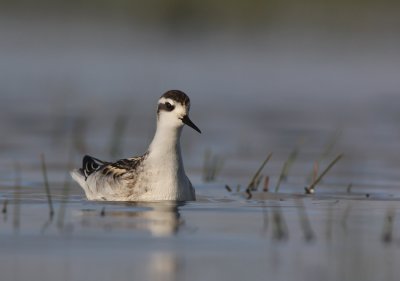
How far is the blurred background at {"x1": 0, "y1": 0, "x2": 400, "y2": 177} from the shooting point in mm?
19938

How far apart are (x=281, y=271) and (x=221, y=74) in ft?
68.7

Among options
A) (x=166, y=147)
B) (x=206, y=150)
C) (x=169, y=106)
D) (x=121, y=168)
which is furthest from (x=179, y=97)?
(x=206, y=150)

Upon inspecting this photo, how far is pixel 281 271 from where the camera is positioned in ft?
31.6

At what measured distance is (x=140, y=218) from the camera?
1217 centimetres

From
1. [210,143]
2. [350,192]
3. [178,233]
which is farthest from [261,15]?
[178,233]

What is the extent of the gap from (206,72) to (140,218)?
18.4 meters

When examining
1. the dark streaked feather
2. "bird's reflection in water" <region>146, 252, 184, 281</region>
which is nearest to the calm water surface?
"bird's reflection in water" <region>146, 252, 184, 281</region>

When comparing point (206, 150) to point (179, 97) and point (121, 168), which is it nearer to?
point (121, 168)

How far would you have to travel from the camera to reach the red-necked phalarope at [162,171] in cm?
1331

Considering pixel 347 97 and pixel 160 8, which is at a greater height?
pixel 160 8

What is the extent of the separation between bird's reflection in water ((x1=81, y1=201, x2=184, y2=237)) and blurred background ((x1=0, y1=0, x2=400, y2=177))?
399cm

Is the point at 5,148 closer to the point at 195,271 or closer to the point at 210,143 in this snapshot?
the point at 210,143

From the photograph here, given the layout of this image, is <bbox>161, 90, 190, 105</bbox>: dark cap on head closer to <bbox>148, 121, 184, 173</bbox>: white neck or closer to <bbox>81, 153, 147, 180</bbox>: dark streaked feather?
<bbox>148, 121, 184, 173</bbox>: white neck

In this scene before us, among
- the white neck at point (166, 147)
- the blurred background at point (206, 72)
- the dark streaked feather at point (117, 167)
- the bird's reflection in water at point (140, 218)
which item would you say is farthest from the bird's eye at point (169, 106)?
the blurred background at point (206, 72)
